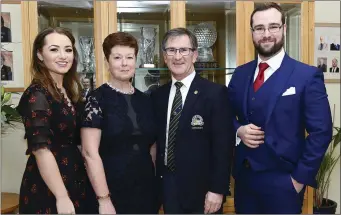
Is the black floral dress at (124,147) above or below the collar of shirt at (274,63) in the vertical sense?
below

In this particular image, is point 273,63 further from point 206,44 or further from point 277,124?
point 206,44

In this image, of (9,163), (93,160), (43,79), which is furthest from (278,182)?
(9,163)

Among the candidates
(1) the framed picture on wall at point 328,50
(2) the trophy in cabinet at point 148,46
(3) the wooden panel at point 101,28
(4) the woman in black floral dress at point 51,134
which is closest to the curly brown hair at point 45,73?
(4) the woman in black floral dress at point 51,134

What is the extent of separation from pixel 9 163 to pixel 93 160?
4.56ft

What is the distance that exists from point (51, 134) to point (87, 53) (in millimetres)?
834

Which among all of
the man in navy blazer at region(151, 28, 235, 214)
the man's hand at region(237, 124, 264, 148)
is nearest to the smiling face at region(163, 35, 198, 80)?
the man in navy blazer at region(151, 28, 235, 214)

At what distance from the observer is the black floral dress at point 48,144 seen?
1618 millimetres

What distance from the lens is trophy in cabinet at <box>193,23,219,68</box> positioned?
244 centimetres

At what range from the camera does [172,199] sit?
1.90 m

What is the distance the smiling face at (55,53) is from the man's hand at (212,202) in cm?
91

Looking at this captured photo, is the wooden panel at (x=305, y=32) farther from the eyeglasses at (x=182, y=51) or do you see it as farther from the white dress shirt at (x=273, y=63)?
the eyeglasses at (x=182, y=51)

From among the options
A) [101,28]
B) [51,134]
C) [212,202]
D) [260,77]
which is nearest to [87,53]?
[101,28]

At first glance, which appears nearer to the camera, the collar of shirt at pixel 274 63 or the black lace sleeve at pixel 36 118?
the black lace sleeve at pixel 36 118

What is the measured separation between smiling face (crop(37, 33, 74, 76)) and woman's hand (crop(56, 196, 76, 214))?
574 mm
